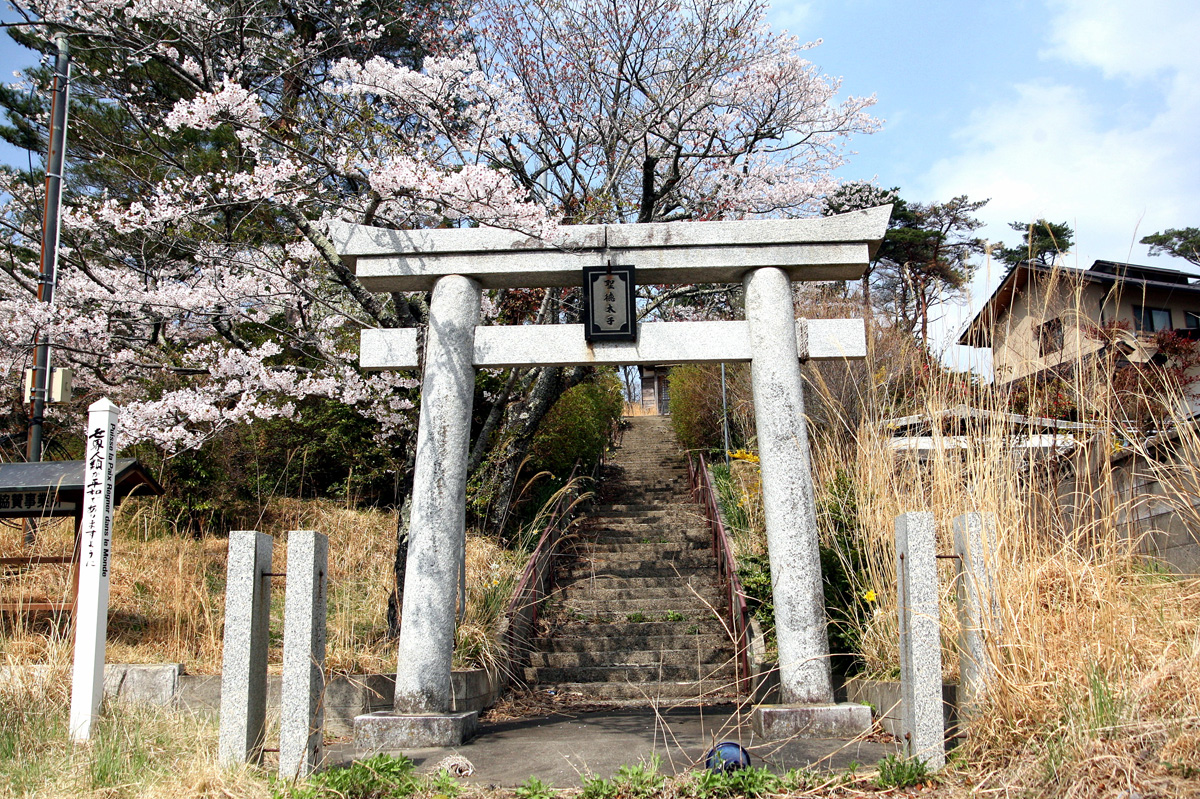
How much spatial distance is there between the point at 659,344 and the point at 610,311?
38 centimetres

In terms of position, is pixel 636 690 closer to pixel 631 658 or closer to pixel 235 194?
pixel 631 658

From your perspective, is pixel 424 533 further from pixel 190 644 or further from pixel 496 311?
pixel 496 311

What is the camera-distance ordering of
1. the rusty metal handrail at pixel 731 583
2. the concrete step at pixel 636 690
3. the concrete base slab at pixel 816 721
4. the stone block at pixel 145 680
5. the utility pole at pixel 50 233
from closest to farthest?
1. the concrete base slab at pixel 816 721
2. the stone block at pixel 145 680
3. the rusty metal handrail at pixel 731 583
4. the concrete step at pixel 636 690
5. the utility pole at pixel 50 233

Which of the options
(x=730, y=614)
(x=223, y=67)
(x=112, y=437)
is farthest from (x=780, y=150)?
(x=112, y=437)

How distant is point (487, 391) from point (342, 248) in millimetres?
4953

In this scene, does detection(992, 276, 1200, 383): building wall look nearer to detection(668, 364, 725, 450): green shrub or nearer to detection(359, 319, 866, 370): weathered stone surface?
detection(359, 319, 866, 370): weathered stone surface

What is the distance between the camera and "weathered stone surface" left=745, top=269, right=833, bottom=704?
15.3 feet

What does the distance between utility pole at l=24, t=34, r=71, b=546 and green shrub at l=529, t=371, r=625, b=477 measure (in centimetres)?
553

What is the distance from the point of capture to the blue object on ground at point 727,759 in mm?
3227

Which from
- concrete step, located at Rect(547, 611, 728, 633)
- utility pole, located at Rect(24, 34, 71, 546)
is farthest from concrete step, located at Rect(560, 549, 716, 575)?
utility pole, located at Rect(24, 34, 71, 546)

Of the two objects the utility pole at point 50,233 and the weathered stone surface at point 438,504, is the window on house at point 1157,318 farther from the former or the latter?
the utility pole at point 50,233

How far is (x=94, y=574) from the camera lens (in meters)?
4.29

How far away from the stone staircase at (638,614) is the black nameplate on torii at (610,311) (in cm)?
174

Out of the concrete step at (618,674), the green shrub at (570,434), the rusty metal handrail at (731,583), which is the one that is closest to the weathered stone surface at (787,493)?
the rusty metal handrail at (731,583)
